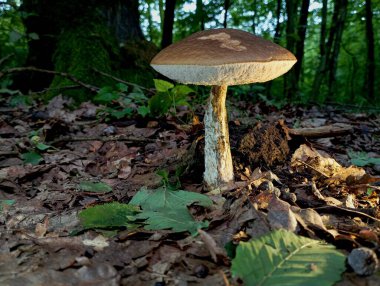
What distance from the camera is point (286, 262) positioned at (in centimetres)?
148

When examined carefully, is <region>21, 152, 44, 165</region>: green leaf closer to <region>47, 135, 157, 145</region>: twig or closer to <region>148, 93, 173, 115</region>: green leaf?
<region>47, 135, 157, 145</region>: twig

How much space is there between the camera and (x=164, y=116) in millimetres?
4320

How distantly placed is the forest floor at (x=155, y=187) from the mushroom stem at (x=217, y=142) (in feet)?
0.42

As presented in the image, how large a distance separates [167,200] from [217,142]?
59cm

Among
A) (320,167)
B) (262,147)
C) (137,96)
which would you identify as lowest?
(320,167)

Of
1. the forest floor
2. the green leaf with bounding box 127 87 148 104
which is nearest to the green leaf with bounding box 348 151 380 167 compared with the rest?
the forest floor

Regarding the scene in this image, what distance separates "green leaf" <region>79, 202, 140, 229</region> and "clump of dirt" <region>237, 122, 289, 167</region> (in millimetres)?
1148

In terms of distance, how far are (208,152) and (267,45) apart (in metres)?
0.87

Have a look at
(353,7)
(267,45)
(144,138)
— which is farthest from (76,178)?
(353,7)

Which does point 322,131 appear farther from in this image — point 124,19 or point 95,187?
point 124,19

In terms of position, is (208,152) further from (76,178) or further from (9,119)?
(9,119)

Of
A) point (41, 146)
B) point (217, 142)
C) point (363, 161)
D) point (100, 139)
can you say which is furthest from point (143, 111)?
point (363, 161)

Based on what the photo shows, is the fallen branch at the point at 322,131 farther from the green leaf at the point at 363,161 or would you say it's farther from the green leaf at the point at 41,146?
the green leaf at the point at 41,146

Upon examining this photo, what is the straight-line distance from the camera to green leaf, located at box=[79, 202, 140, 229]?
77.5 inches
